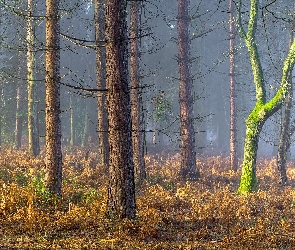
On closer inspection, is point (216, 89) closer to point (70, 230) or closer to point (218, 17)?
point (218, 17)

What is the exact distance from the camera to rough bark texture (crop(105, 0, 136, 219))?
755 centimetres

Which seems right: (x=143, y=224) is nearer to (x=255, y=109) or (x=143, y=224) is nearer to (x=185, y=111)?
(x=255, y=109)

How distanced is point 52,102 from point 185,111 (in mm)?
8167

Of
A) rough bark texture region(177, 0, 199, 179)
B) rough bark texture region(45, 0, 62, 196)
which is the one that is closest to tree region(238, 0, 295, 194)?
rough bark texture region(177, 0, 199, 179)

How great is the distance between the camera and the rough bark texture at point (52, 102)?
9914 millimetres

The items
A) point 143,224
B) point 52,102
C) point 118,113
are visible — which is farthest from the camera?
point 52,102

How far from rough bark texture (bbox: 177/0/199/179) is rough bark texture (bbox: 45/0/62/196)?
762cm

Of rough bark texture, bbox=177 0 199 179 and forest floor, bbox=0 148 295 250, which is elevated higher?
rough bark texture, bbox=177 0 199 179

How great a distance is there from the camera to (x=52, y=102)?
9.89 metres

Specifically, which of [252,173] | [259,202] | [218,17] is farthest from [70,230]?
[218,17]

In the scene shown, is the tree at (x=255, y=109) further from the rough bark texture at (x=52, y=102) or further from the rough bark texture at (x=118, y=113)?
the rough bark texture at (x=118, y=113)

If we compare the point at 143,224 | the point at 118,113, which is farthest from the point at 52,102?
the point at 143,224

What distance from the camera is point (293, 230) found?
780 cm

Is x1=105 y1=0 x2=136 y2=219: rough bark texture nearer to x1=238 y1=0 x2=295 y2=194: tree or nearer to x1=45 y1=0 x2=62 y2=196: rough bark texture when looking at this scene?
x1=45 y1=0 x2=62 y2=196: rough bark texture
